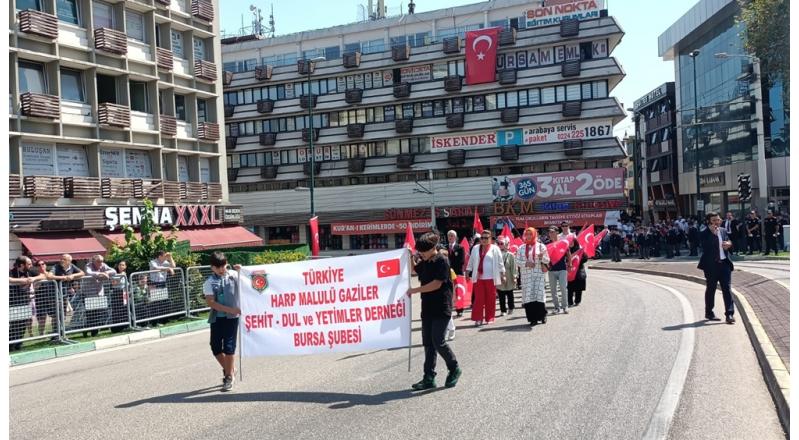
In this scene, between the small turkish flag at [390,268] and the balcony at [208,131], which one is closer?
the small turkish flag at [390,268]

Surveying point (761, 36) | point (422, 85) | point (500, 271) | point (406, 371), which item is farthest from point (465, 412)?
point (422, 85)

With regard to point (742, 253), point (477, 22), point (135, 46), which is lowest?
point (742, 253)

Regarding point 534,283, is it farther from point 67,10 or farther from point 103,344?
point 67,10

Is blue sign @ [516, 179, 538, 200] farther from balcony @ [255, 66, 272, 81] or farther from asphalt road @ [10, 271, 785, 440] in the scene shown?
asphalt road @ [10, 271, 785, 440]

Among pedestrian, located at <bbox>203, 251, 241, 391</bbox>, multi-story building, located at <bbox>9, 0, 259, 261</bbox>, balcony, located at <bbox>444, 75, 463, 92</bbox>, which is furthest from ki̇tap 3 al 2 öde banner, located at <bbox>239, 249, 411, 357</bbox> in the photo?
balcony, located at <bbox>444, 75, 463, 92</bbox>

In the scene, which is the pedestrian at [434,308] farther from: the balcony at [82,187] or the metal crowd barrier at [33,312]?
the balcony at [82,187]

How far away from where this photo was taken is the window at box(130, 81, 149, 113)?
1341 inches

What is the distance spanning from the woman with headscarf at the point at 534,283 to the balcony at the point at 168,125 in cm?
2452

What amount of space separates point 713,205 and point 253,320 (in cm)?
5748

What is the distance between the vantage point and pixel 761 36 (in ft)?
103

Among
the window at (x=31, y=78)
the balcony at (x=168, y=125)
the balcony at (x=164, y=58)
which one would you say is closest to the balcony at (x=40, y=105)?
the window at (x=31, y=78)

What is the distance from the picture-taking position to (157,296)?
1695cm

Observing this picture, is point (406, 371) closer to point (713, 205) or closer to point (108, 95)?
point (108, 95)

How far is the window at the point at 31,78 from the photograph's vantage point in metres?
28.6
